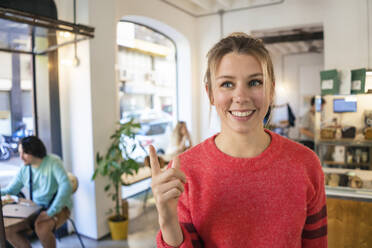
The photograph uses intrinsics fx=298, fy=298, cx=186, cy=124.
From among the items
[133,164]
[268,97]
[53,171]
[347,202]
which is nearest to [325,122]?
[347,202]

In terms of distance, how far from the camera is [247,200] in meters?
0.93

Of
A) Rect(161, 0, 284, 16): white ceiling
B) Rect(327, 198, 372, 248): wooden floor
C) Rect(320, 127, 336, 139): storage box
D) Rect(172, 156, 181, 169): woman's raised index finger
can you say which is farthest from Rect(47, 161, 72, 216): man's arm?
Rect(161, 0, 284, 16): white ceiling

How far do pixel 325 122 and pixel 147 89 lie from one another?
3.05 metres

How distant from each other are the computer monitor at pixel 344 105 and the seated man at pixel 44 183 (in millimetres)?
3009

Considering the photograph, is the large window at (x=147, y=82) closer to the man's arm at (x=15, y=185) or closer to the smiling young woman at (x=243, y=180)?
the man's arm at (x=15, y=185)

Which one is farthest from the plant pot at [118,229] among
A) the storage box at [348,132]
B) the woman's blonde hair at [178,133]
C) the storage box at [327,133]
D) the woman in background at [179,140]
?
the storage box at [348,132]

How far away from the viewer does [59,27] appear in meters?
2.73

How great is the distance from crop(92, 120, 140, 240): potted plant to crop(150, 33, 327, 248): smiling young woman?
2616 millimetres

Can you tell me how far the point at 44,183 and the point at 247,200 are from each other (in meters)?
2.84

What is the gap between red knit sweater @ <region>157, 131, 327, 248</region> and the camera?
93 centimetres

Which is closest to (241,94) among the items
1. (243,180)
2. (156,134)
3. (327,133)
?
(243,180)

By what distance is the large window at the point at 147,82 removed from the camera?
4.82 m

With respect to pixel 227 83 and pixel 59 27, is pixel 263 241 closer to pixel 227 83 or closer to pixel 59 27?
pixel 227 83

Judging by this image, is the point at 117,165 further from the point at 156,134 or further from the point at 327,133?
the point at 327,133
